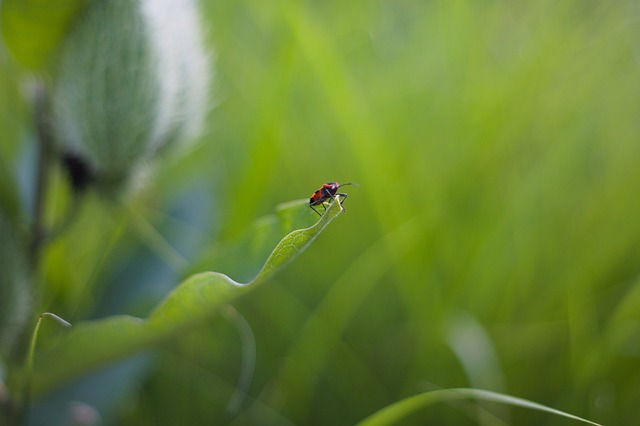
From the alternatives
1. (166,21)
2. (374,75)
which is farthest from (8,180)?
(374,75)

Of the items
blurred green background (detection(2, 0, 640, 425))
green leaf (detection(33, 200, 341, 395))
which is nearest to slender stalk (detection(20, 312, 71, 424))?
green leaf (detection(33, 200, 341, 395))

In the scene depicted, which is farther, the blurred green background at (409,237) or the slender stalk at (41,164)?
the blurred green background at (409,237)

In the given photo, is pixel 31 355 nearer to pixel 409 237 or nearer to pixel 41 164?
pixel 41 164

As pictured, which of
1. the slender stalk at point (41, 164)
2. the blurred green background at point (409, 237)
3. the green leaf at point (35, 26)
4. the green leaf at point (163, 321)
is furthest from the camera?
the blurred green background at point (409, 237)

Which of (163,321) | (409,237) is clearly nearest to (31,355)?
(163,321)

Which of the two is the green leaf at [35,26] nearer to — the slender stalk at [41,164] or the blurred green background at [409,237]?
the slender stalk at [41,164]

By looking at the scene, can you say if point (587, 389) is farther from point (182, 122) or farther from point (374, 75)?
point (374, 75)

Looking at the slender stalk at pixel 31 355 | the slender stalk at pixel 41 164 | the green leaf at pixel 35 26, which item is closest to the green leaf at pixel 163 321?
the slender stalk at pixel 31 355
